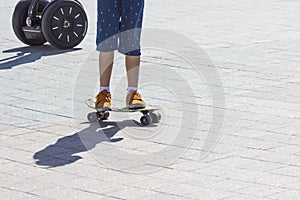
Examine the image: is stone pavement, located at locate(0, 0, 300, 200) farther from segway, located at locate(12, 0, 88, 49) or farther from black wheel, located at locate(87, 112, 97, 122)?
segway, located at locate(12, 0, 88, 49)

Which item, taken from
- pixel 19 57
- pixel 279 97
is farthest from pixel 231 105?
pixel 19 57

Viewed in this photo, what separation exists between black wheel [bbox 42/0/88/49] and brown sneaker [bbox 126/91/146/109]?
2.99 m

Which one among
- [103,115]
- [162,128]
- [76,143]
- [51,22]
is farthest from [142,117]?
[51,22]

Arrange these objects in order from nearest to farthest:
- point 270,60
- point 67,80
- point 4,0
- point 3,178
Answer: point 3,178
point 67,80
point 270,60
point 4,0

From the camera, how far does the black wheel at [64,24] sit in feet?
32.5

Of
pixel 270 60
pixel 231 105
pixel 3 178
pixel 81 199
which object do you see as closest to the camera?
pixel 81 199

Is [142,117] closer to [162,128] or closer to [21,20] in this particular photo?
[162,128]

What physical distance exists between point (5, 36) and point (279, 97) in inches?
178

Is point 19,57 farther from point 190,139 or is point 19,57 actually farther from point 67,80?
point 190,139

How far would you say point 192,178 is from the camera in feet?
18.9

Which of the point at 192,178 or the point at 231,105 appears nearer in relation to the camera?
the point at 192,178

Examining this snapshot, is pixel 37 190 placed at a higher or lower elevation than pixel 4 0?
higher

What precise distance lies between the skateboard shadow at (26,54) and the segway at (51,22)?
10 centimetres

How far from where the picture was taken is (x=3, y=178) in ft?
18.8
